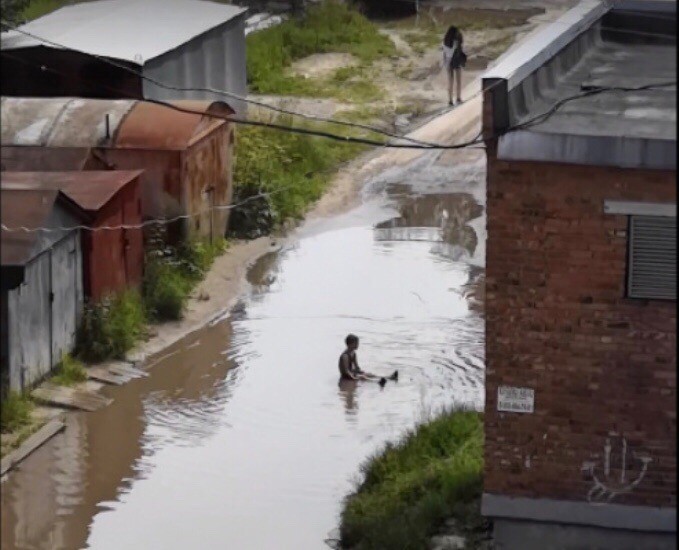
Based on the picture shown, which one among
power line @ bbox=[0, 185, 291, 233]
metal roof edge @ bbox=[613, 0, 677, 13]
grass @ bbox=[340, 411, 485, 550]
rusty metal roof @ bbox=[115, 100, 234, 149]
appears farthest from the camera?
rusty metal roof @ bbox=[115, 100, 234, 149]

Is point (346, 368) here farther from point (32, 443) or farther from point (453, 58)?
point (453, 58)

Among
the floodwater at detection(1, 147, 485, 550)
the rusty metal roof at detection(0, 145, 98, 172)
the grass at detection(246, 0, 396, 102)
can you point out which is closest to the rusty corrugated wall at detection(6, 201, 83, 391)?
the floodwater at detection(1, 147, 485, 550)

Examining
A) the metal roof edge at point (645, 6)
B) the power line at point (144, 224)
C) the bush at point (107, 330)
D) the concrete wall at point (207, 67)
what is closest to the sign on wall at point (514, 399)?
the power line at point (144, 224)

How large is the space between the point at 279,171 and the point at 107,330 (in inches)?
286

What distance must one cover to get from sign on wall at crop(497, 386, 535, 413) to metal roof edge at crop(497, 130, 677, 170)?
5.26 feet

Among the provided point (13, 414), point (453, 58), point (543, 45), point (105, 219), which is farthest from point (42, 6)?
point (543, 45)

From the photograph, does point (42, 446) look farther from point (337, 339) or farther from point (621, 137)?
point (621, 137)

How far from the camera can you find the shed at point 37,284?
15.4 metres

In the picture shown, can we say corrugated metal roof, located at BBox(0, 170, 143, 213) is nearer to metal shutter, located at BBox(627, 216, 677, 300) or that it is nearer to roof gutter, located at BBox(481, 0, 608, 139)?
roof gutter, located at BBox(481, 0, 608, 139)

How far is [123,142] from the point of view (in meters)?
19.6

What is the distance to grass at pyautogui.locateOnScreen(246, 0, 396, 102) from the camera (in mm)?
29781

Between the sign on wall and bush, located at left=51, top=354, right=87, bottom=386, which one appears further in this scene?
bush, located at left=51, top=354, right=87, bottom=386

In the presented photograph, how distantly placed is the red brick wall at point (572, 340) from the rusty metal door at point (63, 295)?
6741mm

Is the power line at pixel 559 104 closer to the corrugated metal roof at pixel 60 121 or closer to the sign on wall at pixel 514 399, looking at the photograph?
the sign on wall at pixel 514 399
